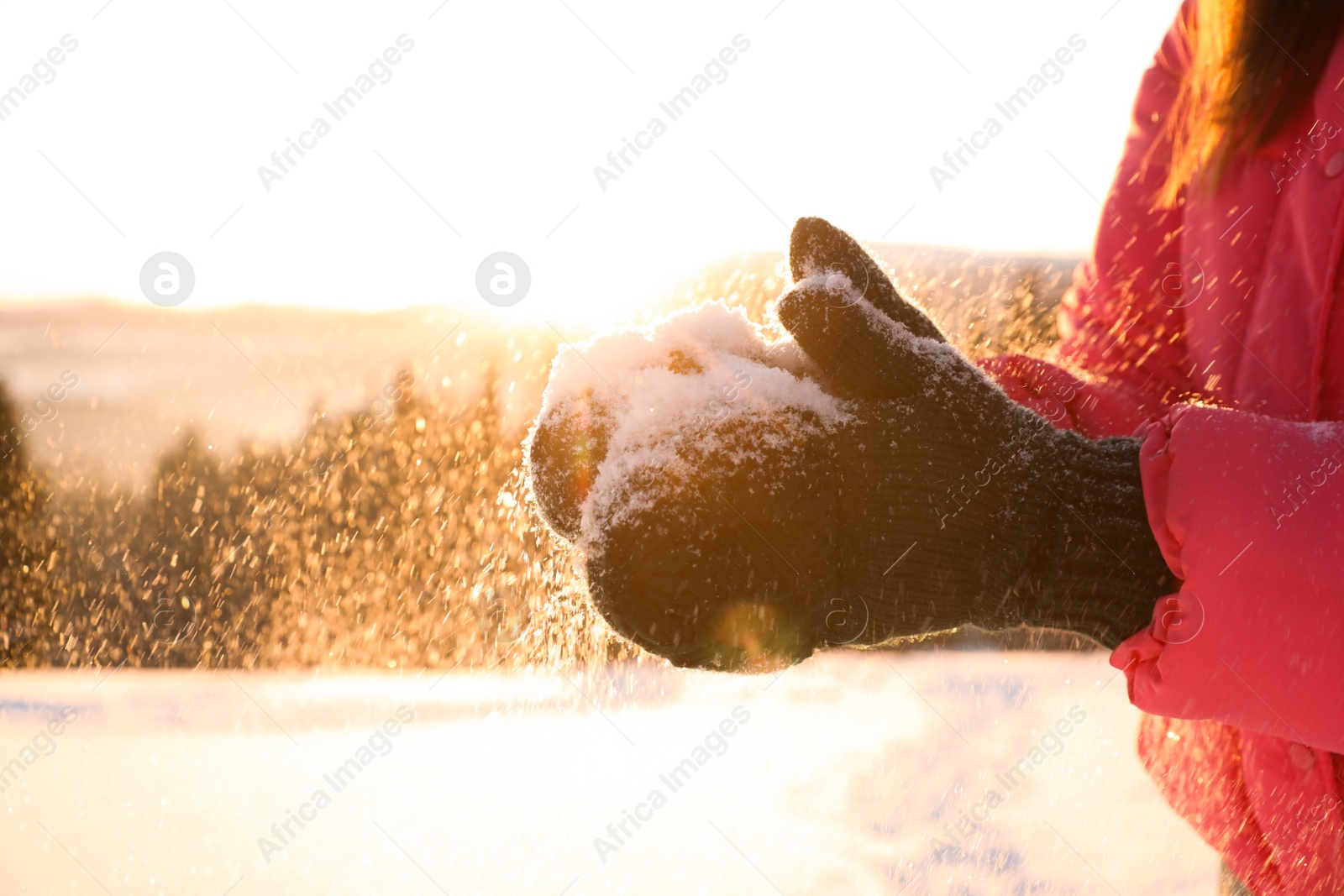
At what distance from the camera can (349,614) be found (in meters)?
3.63

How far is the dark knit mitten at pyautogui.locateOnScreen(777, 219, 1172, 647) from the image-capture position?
1.68ft

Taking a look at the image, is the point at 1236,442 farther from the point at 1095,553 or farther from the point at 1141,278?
the point at 1141,278

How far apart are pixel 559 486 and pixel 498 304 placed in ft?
3.15

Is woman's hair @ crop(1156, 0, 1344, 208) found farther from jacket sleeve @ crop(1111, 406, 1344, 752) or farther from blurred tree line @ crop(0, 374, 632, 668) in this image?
blurred tree line @ crop(0, 374, 632, 668)

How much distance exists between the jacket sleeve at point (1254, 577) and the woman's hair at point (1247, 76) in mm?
400

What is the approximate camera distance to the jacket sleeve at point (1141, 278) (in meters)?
0.79

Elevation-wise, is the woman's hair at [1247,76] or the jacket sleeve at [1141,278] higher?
the woman's hair at [1247,76]

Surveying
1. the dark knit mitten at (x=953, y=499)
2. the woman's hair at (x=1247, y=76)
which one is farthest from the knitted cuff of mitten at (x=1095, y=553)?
the woman's hair at (x=1247, y=76)

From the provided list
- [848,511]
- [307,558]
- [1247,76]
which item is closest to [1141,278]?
[1247,76]

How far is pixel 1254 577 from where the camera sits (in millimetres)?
437

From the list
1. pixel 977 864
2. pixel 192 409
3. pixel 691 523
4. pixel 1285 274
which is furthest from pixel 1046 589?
pixel 192 409

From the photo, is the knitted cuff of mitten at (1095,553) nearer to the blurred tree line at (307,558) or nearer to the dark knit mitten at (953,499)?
the dark knit mitten at (953,499)

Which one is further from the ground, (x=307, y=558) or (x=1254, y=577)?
(x=1254, y=577)

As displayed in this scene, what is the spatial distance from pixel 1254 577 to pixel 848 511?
230 millimetres
